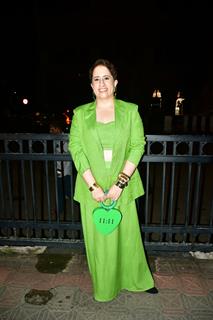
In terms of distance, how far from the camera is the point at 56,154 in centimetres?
325

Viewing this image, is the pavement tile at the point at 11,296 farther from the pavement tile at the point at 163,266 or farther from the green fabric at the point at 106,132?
the green fabric at the point at 106,132

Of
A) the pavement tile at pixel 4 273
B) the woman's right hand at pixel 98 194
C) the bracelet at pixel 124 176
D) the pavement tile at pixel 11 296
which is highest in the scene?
the bracelet at pixel 124 176

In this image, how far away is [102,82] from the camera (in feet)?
7.27

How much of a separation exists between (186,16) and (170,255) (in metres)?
15.0

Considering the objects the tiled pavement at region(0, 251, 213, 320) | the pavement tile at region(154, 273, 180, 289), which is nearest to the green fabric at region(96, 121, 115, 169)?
the tiled pavement at region(0, 251, 213, 320)

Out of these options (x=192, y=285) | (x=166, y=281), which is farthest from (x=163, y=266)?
(x=192, y=285)

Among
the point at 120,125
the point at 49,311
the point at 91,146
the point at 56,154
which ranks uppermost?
the point at 120,125

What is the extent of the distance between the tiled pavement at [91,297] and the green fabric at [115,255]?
13 centimetres

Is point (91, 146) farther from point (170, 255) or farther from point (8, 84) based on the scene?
point (8, 84)

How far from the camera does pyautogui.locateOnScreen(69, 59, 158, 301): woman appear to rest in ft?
7.43

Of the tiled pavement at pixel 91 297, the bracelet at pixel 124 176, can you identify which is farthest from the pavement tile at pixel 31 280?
the bracelet at pixel 124 176

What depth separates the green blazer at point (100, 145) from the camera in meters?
2.27

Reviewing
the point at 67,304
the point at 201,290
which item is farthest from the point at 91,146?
the point at 201,290

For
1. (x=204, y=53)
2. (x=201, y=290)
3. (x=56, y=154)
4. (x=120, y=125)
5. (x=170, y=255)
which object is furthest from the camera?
(x=204, y=53)
